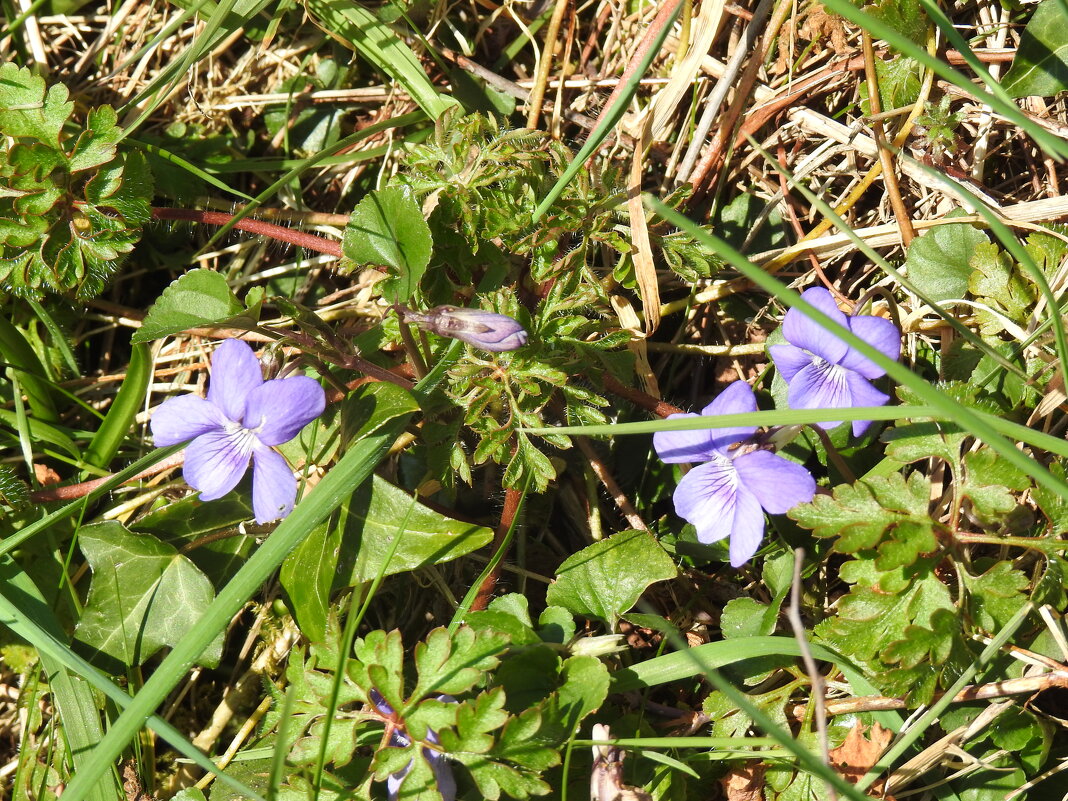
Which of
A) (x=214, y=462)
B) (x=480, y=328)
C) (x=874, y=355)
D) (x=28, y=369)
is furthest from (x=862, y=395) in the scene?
(x=28, y=369)

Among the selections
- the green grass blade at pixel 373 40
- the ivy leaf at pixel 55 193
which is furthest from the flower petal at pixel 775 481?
the ivy leaf at pixel 55 193

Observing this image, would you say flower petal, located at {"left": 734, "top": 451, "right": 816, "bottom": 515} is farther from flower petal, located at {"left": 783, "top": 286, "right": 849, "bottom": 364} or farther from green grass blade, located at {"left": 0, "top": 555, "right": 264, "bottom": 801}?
green grass blade, located at {"left": 0, "top": 555, "right": 264, "bottom": 801}

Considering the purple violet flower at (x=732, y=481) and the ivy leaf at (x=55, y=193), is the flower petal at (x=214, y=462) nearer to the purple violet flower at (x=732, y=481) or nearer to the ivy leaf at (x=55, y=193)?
the ivy leaf at (x=55, y=193)

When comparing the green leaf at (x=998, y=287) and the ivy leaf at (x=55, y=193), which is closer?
the green leaf at (x=998, y=287)

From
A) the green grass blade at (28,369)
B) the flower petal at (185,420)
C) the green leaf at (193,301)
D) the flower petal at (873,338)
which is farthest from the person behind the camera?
the green grass blade at (28,369)

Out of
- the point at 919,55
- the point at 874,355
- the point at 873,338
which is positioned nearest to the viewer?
the point at 874,355

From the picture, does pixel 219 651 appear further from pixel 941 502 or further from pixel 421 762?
pixel 941 502

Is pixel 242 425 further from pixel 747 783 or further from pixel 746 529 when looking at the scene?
pixel 747 783
